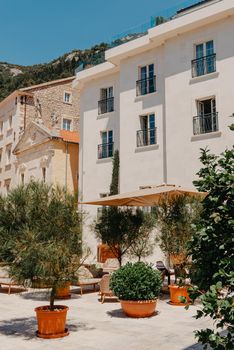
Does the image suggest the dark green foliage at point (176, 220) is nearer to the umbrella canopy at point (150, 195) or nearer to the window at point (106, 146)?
the umbrella canopy at point (150, 195)

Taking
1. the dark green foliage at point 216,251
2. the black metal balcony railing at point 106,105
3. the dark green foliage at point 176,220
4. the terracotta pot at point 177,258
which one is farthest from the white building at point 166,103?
the dark green foliage at point 216,251

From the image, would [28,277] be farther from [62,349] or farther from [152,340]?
[152,340]

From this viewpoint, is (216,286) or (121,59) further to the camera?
(121,59)

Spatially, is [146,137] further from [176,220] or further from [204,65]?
[176,220]

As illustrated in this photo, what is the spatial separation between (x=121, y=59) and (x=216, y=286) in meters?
20.3

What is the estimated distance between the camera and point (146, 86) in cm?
2108

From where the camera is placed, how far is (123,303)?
9.75 meters

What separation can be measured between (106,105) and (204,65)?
7339mm

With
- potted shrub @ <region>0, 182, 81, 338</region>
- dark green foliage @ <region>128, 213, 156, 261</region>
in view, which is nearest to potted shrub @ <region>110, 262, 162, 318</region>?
potted shrub @ <region>0, 182, 81, 338</region>

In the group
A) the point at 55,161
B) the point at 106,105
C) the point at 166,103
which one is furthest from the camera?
the point at 55,161

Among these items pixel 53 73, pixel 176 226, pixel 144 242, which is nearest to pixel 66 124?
Result: pixel 144 242

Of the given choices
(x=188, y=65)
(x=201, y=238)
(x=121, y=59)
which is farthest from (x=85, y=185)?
(x=201, y=238)

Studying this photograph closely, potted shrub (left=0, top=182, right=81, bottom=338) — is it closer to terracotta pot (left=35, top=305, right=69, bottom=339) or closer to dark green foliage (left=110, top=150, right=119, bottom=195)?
terracotta pot (left=35, top=305, right=69, bottom=339)

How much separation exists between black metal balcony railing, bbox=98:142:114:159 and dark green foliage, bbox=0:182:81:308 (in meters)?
14.5
